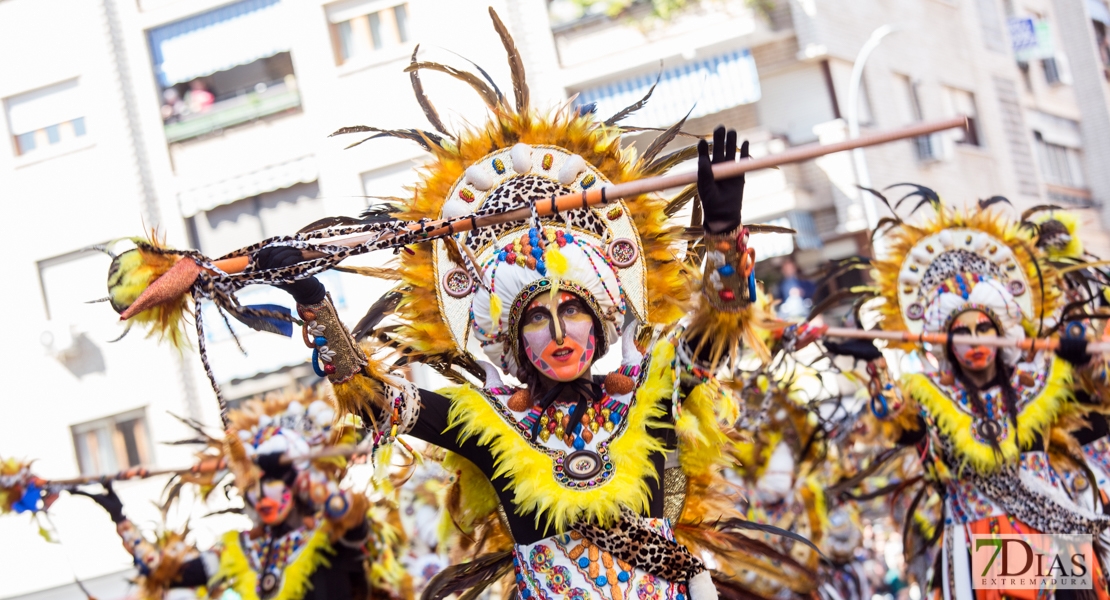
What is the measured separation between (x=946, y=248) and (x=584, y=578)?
10.9 ft

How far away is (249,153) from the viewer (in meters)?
19.2

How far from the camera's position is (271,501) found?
6312 millimetres

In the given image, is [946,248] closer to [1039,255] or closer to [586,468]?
[1039,255]

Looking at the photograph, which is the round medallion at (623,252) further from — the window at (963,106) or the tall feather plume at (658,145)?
the window at (963,106)

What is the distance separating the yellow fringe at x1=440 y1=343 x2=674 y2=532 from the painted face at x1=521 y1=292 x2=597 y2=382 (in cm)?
21

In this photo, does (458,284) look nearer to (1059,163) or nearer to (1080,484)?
(1080,484)

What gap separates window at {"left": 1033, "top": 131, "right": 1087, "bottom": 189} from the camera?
26.8 m

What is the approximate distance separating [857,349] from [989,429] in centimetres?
69

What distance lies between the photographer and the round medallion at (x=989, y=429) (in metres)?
5.93

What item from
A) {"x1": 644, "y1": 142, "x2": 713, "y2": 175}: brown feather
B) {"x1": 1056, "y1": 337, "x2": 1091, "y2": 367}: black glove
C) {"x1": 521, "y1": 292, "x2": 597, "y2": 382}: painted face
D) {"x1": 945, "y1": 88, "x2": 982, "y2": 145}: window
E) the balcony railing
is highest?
the balcony railing

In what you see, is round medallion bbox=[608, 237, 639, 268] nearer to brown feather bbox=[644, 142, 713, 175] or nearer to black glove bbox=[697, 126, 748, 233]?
brown feather bbox=[644, 142, 713, 175]

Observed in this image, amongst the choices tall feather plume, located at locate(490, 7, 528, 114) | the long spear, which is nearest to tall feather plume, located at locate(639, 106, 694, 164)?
tall feather plume, located at locate(490, 7, 528, 114)

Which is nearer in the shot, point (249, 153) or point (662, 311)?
point (662, 311)

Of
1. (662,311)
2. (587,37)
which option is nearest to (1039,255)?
(662,311)
